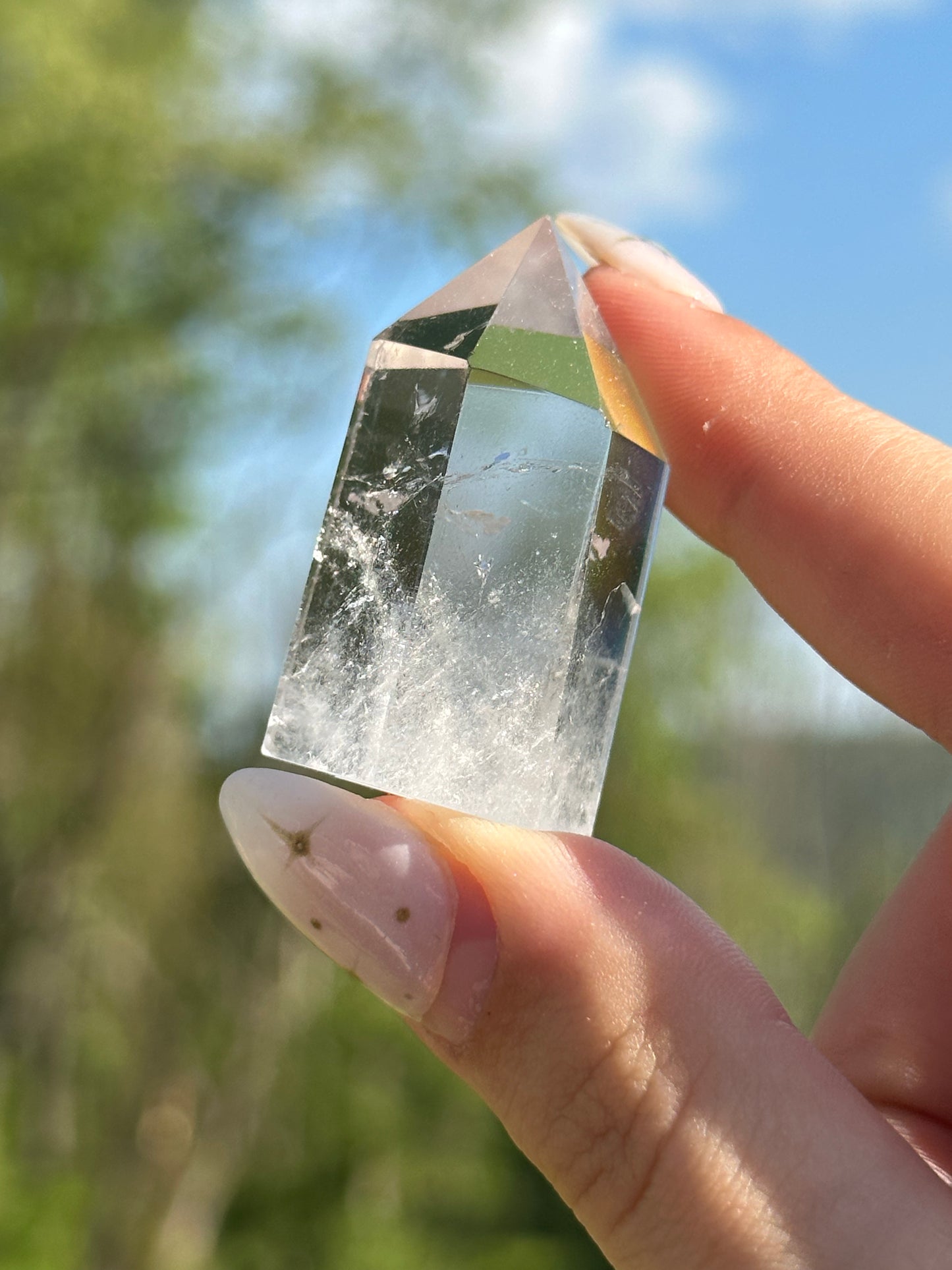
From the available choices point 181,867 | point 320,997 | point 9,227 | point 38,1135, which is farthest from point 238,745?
point 9,227

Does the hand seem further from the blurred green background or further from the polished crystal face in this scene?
the blurred green background

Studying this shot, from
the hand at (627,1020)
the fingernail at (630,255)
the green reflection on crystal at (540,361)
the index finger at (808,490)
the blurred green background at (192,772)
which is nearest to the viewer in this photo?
the hand at (627,1020)

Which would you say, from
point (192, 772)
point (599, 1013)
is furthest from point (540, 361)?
point (192, 772)

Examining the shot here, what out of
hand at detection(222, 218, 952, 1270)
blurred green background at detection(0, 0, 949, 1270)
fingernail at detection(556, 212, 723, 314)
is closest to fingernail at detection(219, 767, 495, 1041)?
hand at detection(222, 218, 952, 1270)

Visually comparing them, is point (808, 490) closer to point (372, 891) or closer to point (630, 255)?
point (630, 255)

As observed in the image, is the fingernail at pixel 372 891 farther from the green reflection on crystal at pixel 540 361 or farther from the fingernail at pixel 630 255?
the fingernail at pixel 630 255

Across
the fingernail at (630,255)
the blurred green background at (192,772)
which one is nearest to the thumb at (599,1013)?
the fingernail at (630,255)
